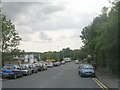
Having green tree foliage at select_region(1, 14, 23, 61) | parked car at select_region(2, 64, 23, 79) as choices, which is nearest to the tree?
green tree foliage at select_region(1, 14, 23, 61)

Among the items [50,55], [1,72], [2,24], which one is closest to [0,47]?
[2,24]

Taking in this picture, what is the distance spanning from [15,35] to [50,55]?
109707 mm

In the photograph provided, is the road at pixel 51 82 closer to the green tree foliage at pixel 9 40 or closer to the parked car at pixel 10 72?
the parked car at pixel 10 72

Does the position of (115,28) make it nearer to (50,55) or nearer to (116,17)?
(116,17)

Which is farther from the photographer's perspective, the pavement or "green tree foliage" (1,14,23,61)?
"green tree foliage" (1,14,23,61)

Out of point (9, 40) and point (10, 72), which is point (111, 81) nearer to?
point (10, 72)

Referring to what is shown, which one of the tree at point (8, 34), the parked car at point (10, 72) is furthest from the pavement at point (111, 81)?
the tree at point (8, 34)

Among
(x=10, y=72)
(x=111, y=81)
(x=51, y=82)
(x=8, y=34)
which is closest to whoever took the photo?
(x=111, y=81)

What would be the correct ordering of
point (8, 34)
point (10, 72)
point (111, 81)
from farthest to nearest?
1. point (8, 34)
2. point (10, 72)
3. point (111, 81)

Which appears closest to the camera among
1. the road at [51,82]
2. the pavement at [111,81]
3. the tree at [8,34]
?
the pavement at [111,81]

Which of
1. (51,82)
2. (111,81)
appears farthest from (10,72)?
(111,81)

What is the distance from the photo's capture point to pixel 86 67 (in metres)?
38.6

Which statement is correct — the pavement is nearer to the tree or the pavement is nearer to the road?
the road

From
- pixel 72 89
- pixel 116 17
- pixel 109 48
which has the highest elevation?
pixel 116 17
